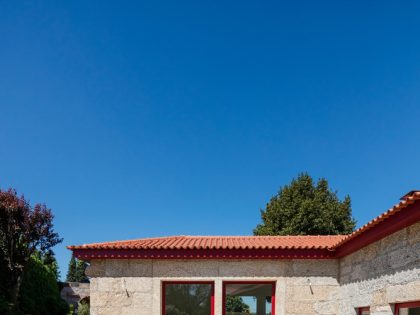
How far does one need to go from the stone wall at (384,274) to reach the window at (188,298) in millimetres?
3095

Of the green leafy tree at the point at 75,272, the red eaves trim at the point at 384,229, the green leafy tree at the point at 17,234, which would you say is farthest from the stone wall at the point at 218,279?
the green leafy tree at the point at 75,272

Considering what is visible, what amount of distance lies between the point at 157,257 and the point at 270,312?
3.05 m

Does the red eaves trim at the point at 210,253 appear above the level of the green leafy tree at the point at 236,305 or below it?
above

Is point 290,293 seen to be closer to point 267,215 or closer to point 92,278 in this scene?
point 92,278

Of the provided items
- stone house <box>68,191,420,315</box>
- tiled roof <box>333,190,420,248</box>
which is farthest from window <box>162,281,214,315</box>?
tiled roof <box>333,190,420,248</box>

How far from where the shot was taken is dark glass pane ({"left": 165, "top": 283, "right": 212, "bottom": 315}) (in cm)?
930

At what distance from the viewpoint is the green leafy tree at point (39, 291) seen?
57.5 feet

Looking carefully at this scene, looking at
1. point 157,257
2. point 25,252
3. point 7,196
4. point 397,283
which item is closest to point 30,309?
point 25,252

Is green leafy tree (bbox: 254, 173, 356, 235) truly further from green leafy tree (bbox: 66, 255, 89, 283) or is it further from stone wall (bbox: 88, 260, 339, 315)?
green leafy tree (bbox: 66, 255, 89, 283)

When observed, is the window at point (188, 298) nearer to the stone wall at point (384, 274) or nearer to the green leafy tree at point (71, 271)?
the stone wall at point (384, 274)

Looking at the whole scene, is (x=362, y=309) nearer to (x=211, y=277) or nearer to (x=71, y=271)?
Answer: (x=211, y=277)

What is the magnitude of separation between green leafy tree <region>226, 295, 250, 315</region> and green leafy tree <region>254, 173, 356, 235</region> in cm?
1527

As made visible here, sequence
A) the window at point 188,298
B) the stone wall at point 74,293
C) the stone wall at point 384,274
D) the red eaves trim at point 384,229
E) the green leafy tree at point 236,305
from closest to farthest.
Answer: the red eaves trim at point 384,229 < the stone wall at point 384,274 < the window at point 188,298 < the green leafy tree at point 236,305 < the stone wall at point 74,293

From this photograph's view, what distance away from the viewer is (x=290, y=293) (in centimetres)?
916
